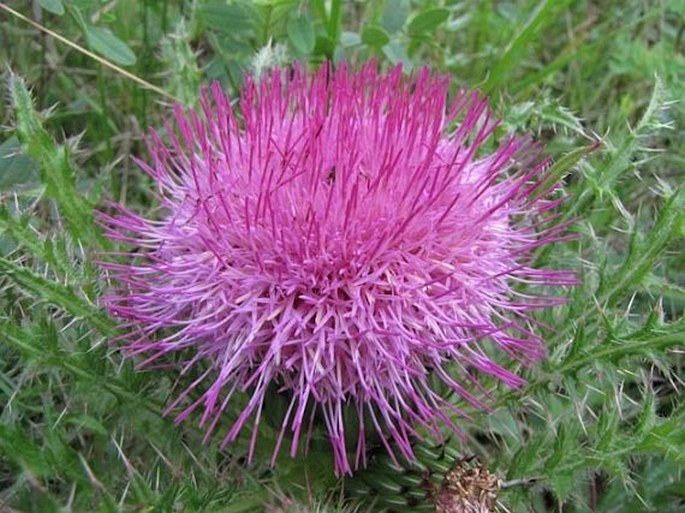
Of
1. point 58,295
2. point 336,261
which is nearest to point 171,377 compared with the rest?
point 58,295

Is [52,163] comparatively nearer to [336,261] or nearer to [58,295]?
[58,295]

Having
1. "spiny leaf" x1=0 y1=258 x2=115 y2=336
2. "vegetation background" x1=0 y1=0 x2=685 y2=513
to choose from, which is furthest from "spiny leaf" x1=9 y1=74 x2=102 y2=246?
"spiny leaf" x1=0 y1=258 x2=115 y2=336

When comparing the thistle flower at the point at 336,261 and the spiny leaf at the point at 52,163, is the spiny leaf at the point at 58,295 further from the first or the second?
the spiny leaf at the point at 52,163

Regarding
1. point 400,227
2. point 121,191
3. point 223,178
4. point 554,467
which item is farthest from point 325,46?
point 554,467

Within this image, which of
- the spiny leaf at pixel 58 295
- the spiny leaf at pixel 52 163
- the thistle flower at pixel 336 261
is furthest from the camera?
the spiny leaf at pixel 52 163

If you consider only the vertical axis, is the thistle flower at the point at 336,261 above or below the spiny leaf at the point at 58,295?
above

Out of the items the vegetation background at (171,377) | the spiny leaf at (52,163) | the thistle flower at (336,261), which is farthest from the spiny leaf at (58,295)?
the spiny leaf at (52,163)
